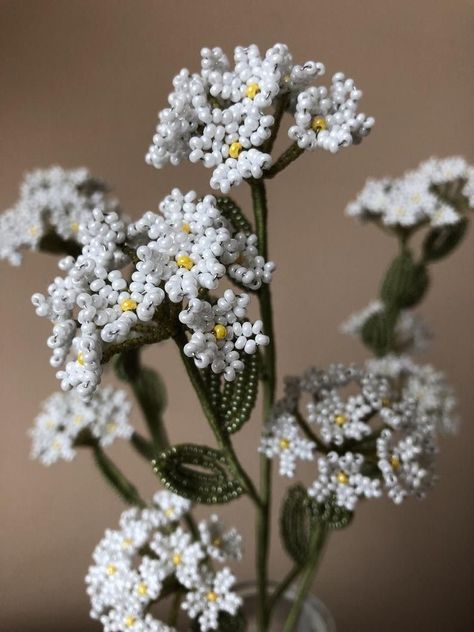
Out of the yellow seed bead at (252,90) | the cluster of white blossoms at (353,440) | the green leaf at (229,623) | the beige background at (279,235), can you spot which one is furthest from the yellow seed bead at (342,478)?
the beige background at (279,235)

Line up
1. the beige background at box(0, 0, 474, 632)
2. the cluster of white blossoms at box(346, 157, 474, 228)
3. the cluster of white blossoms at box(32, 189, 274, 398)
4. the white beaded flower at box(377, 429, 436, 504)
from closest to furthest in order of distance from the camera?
the cluster of white blossoms at box(32, 189, 274, 398), the white beaded flower at box(377, 429, 436, 504), the cluster of white blossoms at box(346, 157, 474, 228), the beige background at box(0, 0, 474, 632)

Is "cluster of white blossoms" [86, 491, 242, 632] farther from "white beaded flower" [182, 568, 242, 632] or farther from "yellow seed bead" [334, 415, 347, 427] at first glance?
"yellow seed bead" [334, 415, 347, 427]

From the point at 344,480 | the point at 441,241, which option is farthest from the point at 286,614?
the point at 441,241

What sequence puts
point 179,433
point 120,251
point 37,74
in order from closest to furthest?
1. point 120,251
2. point 37,74
3. point 179,433

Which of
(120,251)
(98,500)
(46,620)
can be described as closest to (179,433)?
(98,500)

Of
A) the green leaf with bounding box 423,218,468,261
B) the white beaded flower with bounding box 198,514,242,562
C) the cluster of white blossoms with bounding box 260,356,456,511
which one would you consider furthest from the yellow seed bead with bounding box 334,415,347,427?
the green leaf with bounding box 423,218,468,261

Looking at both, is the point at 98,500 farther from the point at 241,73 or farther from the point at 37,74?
the point at 241,73
